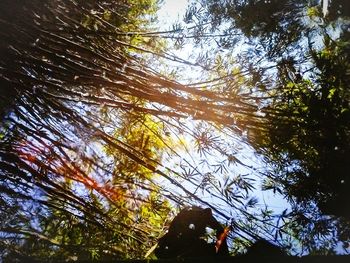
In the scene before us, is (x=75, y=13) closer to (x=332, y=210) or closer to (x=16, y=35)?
(x=16, y=35)

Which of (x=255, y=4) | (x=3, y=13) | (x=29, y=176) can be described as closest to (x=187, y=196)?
(x=29, y=176)

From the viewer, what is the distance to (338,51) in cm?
222

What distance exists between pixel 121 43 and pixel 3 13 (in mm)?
913

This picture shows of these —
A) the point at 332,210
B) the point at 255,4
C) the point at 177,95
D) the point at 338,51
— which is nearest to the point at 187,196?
the point at 177,95

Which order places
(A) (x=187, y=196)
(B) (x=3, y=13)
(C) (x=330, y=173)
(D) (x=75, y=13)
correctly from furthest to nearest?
(D) (x=75, y=13) < (A) (x=187, y=196) < (B) (x=3, y=13) < (C) (x=330, y=173)

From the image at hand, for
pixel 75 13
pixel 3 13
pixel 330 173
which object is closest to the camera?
pixel 330 173

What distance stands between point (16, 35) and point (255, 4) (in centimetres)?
187

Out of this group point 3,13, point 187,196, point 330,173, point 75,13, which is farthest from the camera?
point 75,13

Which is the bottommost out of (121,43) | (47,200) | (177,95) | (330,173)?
(47,200)

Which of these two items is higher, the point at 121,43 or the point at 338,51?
the point at 121,43

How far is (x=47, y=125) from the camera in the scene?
2.82m

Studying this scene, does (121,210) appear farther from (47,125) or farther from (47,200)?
(47,125)

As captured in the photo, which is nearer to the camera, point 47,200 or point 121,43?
point 47,200

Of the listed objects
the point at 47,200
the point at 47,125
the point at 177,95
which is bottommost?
the point at 47,200
